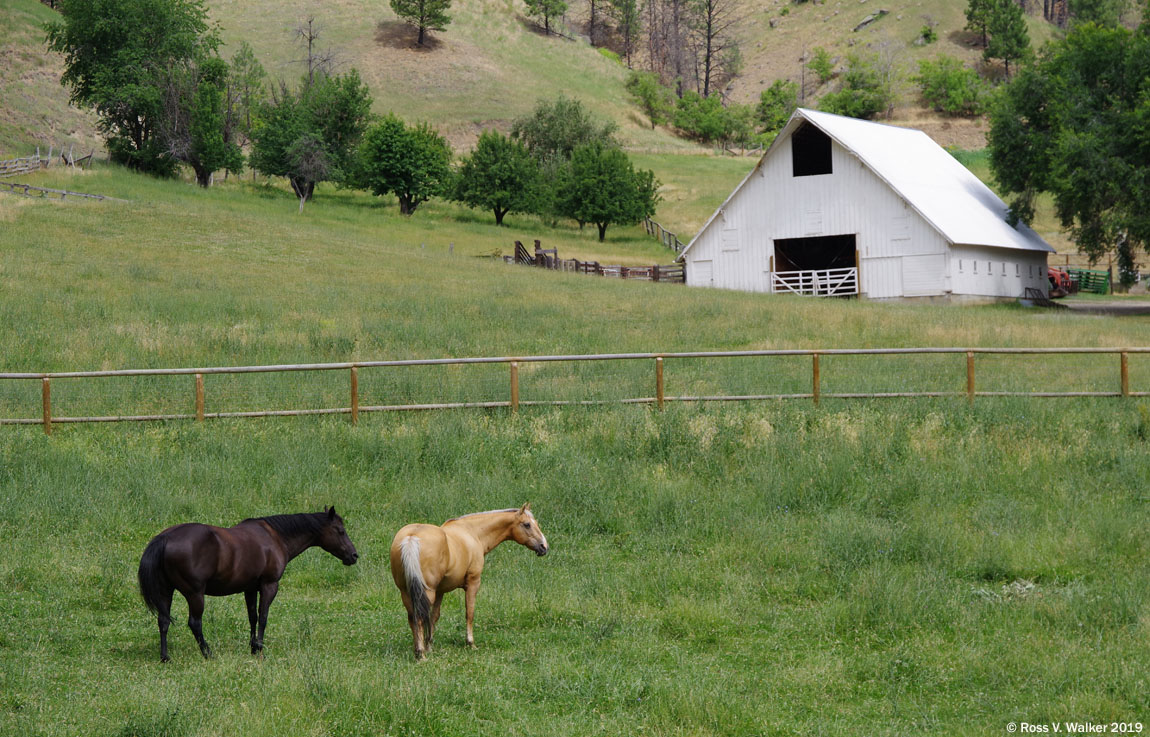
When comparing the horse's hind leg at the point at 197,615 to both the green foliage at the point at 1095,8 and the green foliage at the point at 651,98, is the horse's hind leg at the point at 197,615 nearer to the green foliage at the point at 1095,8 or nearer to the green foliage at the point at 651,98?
the green foliage at the point at 651,98

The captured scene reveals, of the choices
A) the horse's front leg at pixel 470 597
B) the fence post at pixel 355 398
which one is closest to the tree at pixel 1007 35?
the fence post at pixel 355 398

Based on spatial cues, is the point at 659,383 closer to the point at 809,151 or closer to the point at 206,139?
the point at 809,151

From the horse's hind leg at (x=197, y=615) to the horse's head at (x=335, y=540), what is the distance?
3.71 ft

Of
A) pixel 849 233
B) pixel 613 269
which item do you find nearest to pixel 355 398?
pixel 849 233

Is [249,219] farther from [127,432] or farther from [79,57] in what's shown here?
[127,432]

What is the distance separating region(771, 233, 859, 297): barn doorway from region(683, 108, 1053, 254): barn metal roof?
364cm

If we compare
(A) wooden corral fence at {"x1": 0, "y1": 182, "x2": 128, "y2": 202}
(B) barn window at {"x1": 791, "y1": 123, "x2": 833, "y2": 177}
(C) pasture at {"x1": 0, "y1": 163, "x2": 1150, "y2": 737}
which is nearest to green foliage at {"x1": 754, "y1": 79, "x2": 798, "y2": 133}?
(B) barn window at {"x1": 791, "y1": 123, "x2": 833, "y2": 177}

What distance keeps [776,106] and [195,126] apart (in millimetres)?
90729

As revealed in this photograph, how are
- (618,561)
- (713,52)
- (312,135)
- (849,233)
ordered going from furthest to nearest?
(713,52)
(312,135)
(849,233)
(618,561)

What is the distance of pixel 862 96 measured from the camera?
123 meters

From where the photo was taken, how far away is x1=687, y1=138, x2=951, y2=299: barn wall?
1684 inches

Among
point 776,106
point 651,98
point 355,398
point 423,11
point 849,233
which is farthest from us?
point 776,106

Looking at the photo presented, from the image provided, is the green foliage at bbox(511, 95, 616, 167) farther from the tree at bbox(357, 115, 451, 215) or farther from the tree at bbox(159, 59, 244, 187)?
the tree at bbox(159, 59, 244, 187)

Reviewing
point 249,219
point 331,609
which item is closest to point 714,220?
point 249,219
